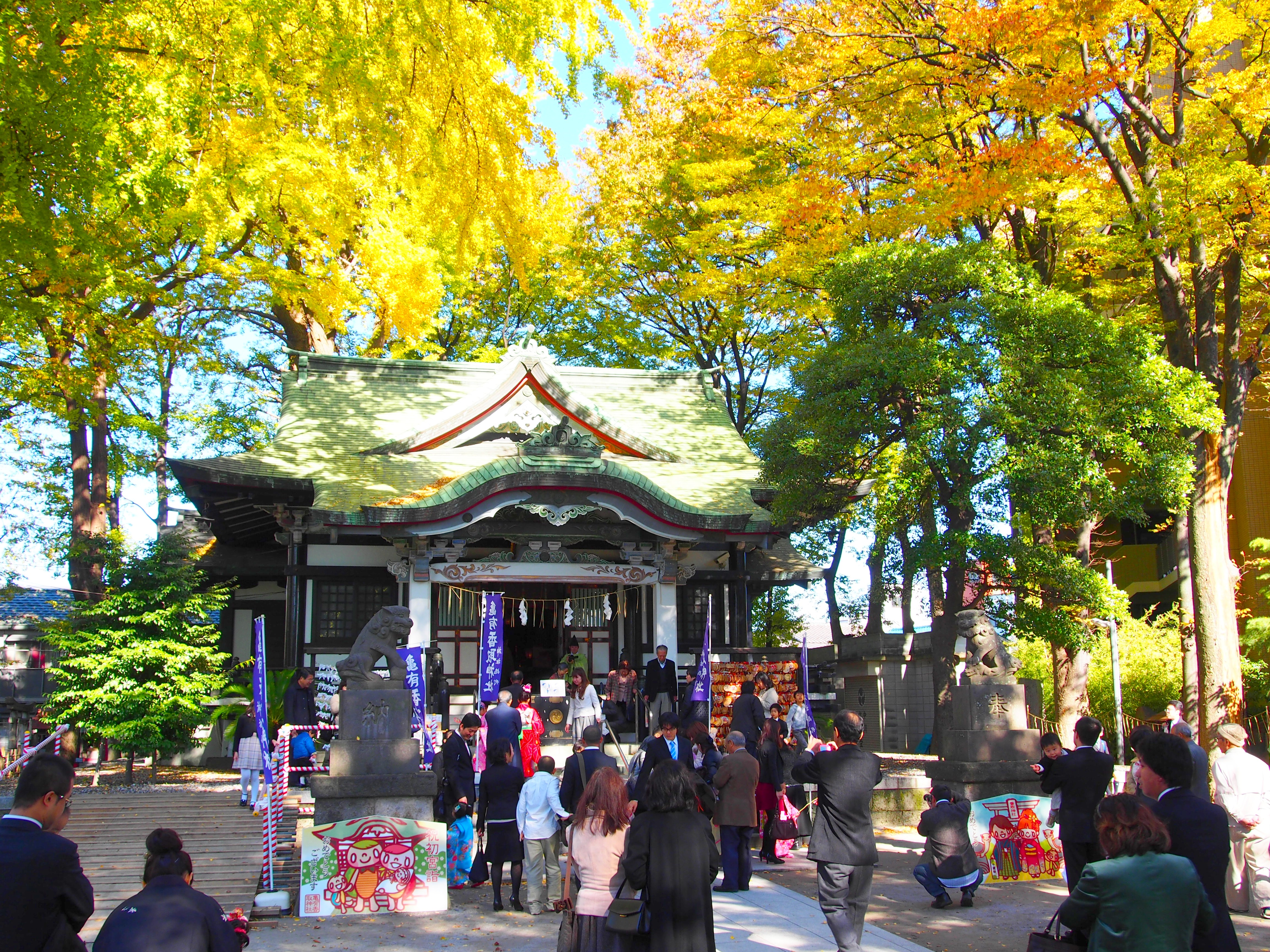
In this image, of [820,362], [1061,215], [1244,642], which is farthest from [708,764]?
[1244,642]

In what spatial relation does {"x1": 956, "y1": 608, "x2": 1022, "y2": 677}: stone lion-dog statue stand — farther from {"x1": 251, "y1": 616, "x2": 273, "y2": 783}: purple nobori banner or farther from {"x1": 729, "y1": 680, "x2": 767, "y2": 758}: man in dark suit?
{"x1": 251, "y1": 616, "x2": 273, "y2": 783}: purple nobori banner

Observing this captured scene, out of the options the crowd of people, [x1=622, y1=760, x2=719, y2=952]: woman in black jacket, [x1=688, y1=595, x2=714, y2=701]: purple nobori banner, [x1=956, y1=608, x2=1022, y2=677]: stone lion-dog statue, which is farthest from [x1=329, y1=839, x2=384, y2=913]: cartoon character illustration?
[x1=688, y1=595, x2=714, y2=701]: purple nobori banner

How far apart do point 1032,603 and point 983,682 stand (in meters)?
5.80

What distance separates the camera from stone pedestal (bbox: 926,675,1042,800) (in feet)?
35.3

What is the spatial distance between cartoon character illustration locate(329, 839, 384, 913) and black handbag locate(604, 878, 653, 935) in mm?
4453

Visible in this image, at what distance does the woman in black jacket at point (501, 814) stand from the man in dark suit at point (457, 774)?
799mm

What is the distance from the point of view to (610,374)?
2448 centimetres

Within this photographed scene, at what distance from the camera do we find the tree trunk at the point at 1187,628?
1480 cm

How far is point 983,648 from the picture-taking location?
11352 mm

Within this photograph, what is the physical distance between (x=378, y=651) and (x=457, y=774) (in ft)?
4.66

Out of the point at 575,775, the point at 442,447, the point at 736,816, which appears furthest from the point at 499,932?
the point at 442,447

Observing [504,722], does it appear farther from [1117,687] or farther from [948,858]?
[1117,687]

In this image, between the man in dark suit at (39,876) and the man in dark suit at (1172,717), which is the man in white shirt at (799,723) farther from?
the man in dark suit at (39,876)

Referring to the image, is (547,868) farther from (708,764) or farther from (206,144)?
(206,144)
